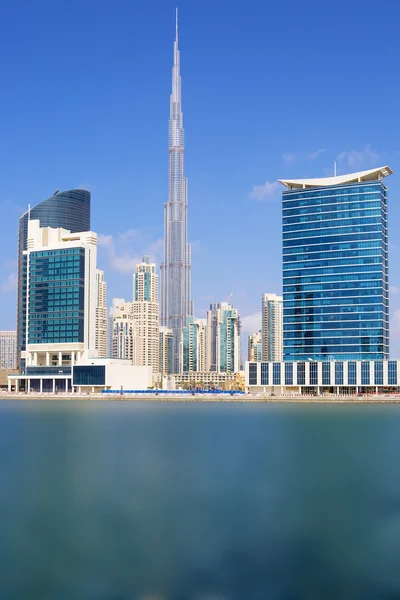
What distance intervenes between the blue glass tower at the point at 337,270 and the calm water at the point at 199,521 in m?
108

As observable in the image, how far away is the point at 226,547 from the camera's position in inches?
1182

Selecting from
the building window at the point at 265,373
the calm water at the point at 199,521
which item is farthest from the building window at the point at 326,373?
the calm water at the point at 199,521

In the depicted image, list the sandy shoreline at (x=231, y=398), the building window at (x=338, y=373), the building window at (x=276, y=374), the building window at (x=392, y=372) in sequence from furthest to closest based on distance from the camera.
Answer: the building window at (x=276, y=374)
the building window at (x=338, y=373)
the building window at (x=392, y=372)
the sandy shoreline at (x=231, y=398)

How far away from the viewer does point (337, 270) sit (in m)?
177

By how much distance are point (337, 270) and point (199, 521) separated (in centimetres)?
14673

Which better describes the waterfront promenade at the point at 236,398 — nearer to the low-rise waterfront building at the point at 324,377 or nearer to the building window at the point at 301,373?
the low-rise waterfront building at the point at 324,377

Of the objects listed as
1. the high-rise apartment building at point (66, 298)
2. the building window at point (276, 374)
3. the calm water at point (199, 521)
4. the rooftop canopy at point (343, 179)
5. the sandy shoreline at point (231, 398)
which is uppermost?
the rooftop canopy at point (343, 179)

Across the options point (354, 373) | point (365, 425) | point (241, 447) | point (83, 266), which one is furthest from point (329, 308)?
point (241, 447)

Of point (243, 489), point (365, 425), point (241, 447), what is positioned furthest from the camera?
point (365, 425)

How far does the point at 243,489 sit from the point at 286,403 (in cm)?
12831

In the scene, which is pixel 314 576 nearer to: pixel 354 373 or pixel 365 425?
pixel 365 425

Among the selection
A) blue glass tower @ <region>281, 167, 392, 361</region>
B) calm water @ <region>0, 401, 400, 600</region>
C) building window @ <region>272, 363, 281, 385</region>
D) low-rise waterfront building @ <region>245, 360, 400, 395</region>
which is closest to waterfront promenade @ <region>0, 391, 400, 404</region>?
low-rise waterfront building @ <region>245, 360, 400, 395</region>

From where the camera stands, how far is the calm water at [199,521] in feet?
84.0

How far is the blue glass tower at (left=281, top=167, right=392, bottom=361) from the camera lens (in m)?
174
